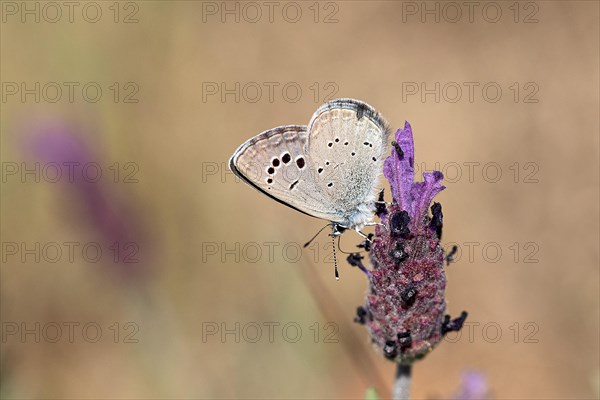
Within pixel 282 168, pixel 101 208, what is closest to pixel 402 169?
pixel 282 168

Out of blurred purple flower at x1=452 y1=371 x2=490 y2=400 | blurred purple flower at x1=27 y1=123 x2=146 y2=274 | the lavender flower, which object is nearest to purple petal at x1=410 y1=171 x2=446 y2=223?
the lavender flower

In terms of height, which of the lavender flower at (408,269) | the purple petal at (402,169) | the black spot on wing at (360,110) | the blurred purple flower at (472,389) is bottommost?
the blurred purple flower at (472,389)

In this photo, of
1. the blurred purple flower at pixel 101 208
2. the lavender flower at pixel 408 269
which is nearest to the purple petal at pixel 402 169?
the lavender flower at pixel 408 269

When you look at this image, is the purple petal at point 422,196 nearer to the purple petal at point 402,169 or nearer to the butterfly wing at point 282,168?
the purple petal at point 402,169

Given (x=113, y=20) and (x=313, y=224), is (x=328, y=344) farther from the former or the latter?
(x=113, y=20)

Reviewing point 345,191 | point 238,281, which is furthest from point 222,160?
point 345,191
